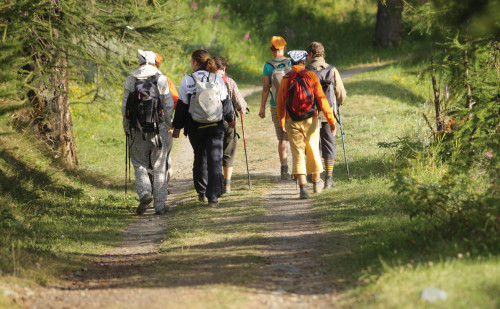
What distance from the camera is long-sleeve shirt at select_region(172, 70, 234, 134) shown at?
864 centimetres

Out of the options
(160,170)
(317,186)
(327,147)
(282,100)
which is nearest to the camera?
(282,100)

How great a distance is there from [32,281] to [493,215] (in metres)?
4.07

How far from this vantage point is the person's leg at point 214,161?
8805 millimetres

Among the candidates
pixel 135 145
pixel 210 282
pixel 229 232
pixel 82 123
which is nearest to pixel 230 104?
pixel 135 145

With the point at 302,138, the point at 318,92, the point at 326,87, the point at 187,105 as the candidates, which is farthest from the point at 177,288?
the point at 326,87

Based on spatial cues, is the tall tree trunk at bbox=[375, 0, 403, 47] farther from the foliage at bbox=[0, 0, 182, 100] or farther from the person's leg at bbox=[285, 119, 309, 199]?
the person's leg at bbox=[285, 119, 309, 199]

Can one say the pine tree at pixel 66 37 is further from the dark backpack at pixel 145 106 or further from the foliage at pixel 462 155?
the foliage at pixel 462 155

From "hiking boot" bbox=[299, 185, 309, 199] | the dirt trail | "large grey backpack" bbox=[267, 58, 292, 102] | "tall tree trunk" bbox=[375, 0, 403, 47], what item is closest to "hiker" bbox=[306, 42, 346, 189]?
"large grey backpack" bbox=[267, 58, 292, 102]

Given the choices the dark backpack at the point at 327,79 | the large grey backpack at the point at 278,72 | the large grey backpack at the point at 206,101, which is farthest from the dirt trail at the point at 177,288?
the large grey backpack at the point at 278,72

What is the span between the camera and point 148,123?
8648 millimetres

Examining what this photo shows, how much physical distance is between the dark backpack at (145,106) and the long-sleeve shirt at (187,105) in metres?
0.26

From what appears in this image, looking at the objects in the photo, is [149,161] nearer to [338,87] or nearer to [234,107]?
[234,107]

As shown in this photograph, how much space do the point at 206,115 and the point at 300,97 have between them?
1283mm

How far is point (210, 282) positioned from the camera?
5.47 metres
